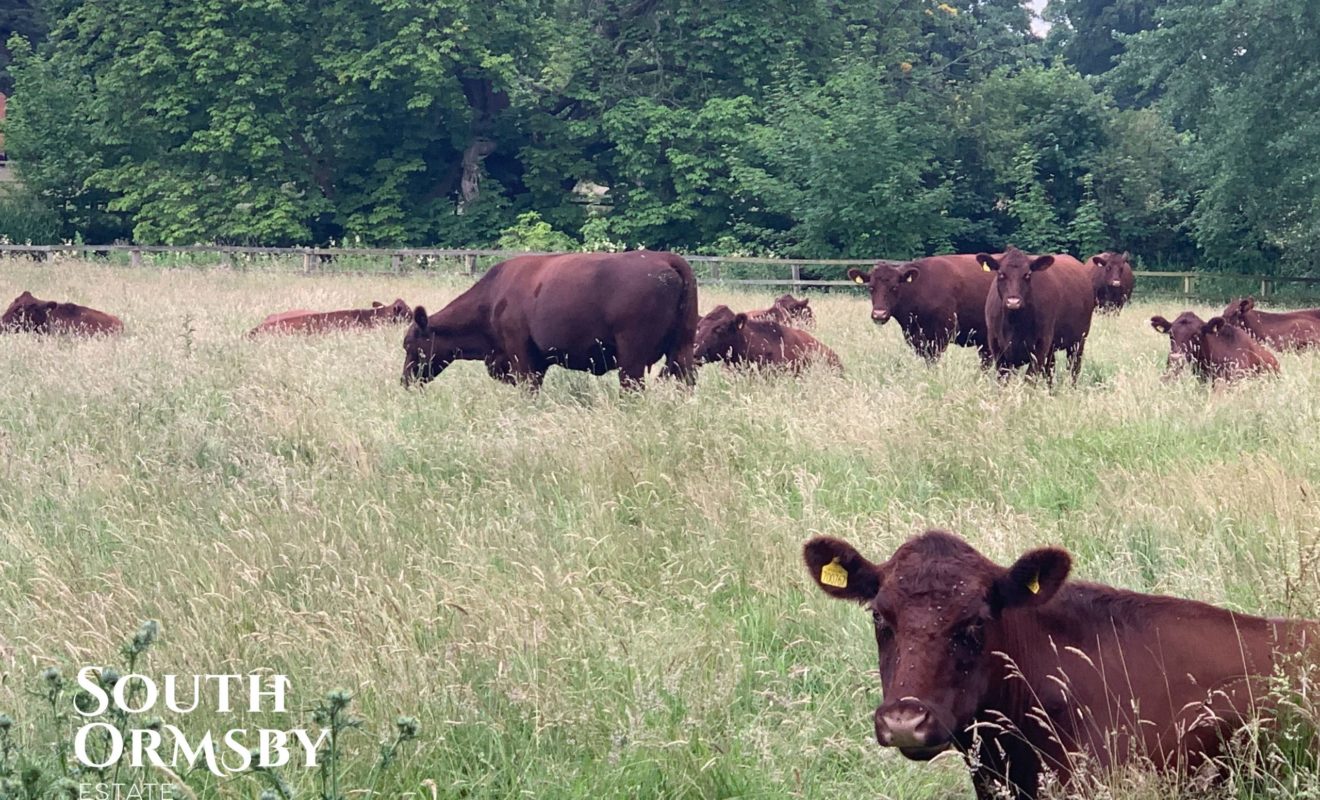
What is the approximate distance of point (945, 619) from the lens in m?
3.58

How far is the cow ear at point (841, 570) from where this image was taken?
383 centimetres

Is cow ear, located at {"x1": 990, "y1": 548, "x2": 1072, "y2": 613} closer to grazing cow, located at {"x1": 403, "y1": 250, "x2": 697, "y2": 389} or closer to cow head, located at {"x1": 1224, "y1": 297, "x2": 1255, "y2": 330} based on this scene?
grazing cow, located at {"x1": 403, "y1": 250, "x2": 697, "y2": 389}

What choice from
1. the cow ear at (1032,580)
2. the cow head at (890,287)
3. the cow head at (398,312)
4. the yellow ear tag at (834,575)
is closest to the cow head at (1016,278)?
the cow head at (890,287)

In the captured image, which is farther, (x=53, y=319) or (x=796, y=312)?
(x=796, y=312)

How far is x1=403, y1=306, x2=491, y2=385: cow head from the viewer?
12406mm

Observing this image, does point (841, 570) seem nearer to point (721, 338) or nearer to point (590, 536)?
point (590, 536)

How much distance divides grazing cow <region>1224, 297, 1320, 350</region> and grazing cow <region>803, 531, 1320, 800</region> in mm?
11499

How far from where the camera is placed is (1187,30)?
94.8ft

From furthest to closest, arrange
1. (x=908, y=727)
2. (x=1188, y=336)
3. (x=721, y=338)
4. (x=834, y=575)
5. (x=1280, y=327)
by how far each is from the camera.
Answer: (x=1280, y=327) → (x=721, y=338) → (x=1188, y=336) → (x=834, y=575) → (x=908, y=727)

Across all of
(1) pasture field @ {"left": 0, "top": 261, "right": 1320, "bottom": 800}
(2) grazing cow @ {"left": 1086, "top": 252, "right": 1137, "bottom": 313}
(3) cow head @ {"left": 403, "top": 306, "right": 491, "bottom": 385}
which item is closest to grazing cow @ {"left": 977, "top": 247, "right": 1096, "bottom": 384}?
(1) pasture field @ {"left": 0, "top": 261, "right": 1320, "bottom": 800}

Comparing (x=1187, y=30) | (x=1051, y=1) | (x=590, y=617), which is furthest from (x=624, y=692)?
(x=1051, y=1)

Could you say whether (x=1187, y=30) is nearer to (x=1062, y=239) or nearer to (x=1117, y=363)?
(x=1062, y=239)

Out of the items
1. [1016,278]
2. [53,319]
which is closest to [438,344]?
[1016,278]

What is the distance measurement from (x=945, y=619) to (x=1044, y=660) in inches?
18.1
